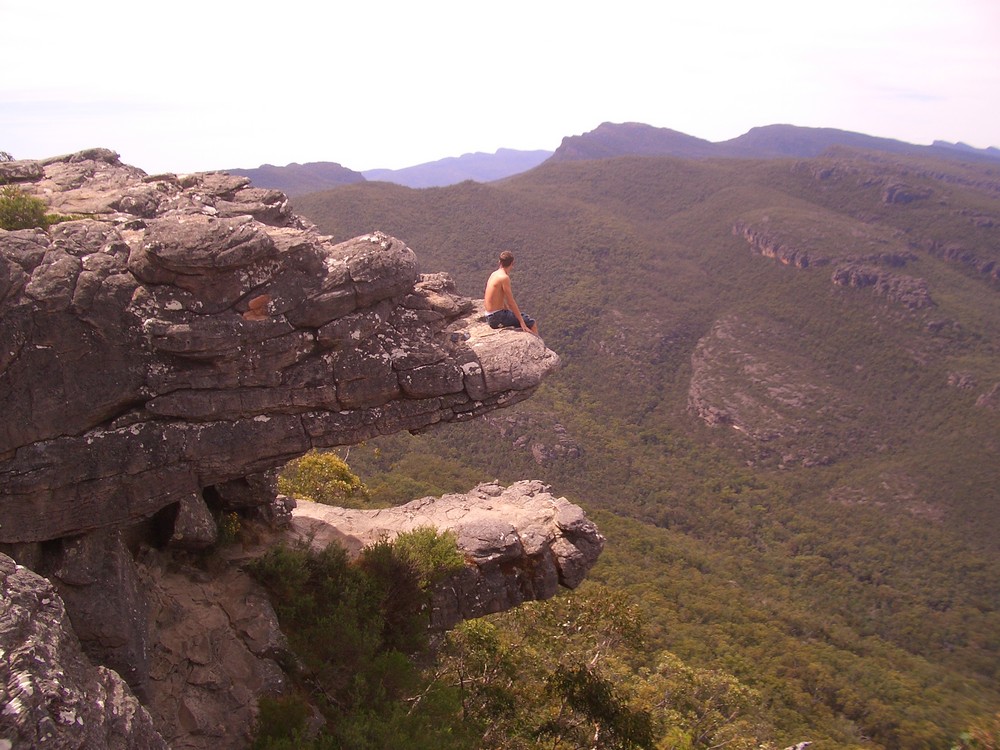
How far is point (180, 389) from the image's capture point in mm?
12484

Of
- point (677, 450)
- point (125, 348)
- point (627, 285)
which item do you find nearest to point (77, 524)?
point (125, 348)

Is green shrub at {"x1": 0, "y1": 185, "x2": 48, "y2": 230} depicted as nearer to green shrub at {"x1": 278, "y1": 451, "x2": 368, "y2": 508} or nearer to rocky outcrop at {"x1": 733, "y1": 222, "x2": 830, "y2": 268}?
green shrub at {"x1": 278, "y1": 451, "x2": 368, "y2": 508}

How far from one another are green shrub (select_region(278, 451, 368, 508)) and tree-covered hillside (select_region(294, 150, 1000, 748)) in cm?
213

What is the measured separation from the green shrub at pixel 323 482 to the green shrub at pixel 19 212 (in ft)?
51.9

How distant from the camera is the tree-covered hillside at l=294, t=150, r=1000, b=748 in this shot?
4878 centimetres

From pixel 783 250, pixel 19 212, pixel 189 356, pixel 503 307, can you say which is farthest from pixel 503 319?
pixel 783 250

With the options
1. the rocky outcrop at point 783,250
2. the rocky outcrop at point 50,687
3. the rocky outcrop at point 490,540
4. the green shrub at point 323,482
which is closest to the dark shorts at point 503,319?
the rocky outcrop at point 490,540

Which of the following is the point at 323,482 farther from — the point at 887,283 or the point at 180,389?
the point at 887,283

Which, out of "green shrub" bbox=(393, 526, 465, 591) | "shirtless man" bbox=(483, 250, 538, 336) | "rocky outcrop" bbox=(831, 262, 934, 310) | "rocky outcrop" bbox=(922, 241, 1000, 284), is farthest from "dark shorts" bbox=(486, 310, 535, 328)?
"rocky outcrop" bbox=(922, 241, 1000, 284)

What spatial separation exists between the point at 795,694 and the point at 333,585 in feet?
112

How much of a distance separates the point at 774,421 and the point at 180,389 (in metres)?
100

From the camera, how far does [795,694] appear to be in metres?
37.7

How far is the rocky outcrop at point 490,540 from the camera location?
17594mm

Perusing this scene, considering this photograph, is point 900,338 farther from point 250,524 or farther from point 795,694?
point 250,524
